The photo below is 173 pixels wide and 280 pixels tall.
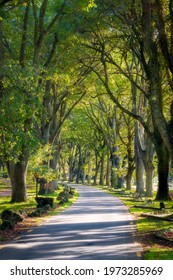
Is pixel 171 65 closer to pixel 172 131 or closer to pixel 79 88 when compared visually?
pixel 172 131

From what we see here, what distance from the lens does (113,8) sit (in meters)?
22.9

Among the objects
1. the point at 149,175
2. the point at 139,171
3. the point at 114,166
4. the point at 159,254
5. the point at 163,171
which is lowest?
the point at 159,254

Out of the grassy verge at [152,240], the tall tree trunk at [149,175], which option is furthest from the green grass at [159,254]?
the tall tree trunk at [149,175]

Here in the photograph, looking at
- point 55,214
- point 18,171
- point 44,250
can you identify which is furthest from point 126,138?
point 44,250

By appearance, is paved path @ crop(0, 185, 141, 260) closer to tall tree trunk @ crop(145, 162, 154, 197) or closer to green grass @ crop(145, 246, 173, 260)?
green grass @ crop(145, 246, 173, 260)

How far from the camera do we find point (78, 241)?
12867 mm

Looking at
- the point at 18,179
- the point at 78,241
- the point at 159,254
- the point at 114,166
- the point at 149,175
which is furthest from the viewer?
the point at 114,166

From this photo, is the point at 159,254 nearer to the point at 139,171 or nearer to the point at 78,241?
the point at 78,241

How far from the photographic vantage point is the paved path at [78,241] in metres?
10.7

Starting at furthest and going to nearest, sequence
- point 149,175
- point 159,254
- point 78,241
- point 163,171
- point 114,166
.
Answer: point 114,166 → point 149,175 → point 163,171 → point 78,241 → point 159,254

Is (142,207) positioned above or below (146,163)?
below

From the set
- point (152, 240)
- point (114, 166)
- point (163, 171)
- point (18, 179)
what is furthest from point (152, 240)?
point (114, 166)

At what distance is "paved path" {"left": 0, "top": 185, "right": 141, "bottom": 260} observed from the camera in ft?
35.0

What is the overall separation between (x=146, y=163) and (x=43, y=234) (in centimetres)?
2194
